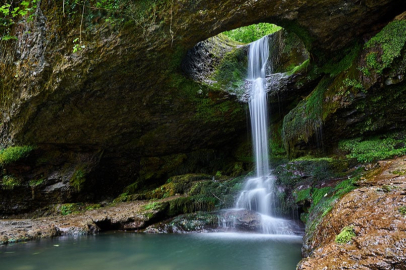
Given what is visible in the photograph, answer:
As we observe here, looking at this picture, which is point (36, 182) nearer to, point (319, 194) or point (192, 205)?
point (192, 205)

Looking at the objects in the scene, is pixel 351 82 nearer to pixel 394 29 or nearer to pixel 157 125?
pixel 394 29

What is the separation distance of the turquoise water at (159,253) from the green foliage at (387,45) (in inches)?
176

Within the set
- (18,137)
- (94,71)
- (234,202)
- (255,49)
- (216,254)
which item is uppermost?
(255,49)

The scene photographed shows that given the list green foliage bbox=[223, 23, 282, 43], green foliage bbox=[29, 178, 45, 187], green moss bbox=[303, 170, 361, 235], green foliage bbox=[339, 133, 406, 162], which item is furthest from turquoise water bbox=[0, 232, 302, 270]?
green foliage bbox=[223, 23, 282, 43]

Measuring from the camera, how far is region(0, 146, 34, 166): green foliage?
413 inches

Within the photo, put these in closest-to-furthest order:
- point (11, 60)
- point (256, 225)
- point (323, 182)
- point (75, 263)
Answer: point (75, 263)
point (323, 182)
point (256, 225)
point (11, 60)

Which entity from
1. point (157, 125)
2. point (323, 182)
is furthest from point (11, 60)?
point (323, 182)

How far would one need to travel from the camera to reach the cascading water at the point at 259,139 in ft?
24.8

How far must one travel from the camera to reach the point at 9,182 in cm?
1089

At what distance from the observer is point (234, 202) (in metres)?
8.09

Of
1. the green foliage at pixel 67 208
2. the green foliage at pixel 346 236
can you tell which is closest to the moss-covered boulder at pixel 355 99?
the green foliage at pixel 346 236

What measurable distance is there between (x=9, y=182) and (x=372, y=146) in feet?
41.4

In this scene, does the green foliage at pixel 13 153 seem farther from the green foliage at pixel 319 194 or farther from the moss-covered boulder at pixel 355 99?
the green foliage at pixel 319 194

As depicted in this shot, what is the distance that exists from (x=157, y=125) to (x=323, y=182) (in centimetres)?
707
